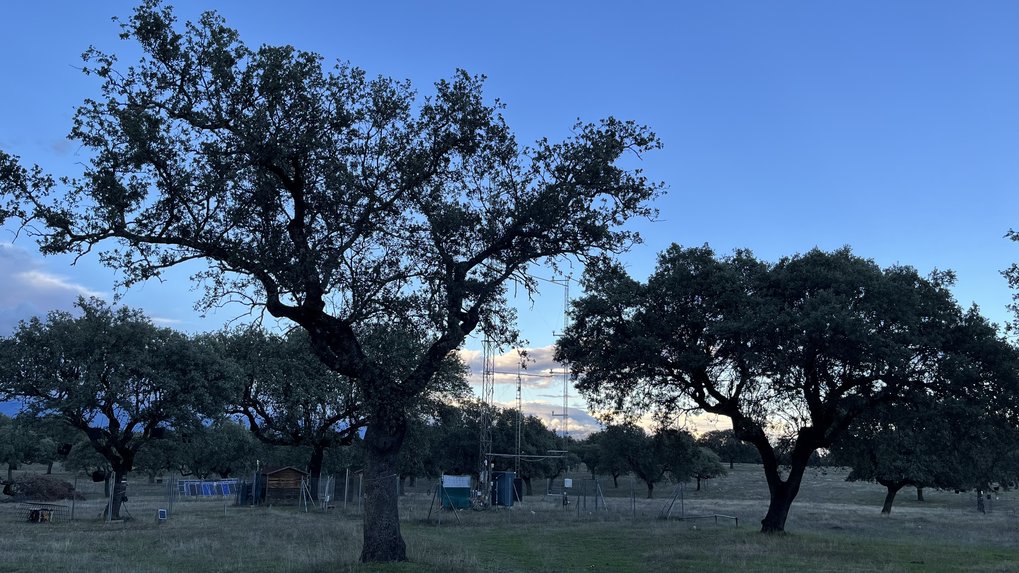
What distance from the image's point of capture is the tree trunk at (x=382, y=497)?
18688mm

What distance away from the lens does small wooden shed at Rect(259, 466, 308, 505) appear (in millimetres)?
55812

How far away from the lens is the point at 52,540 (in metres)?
26.2

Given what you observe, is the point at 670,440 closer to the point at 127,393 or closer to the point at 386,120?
the point at 386,120

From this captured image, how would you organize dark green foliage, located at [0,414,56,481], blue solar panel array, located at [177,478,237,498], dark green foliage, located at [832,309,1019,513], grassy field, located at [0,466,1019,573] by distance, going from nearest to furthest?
grassy field, located at [0,466,1019,573] < dark green foliage, located at [832,309,1019,513] < blue solar panel array, located at [177,478,237,498] < dark green foliage, located at [0,414,56,481]

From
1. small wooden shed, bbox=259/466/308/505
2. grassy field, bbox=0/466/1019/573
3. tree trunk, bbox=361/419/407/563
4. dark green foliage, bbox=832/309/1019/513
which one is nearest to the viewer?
tree trunk, bbox=361/419/407/563

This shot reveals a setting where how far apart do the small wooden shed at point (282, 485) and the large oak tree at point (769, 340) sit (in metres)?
32.3

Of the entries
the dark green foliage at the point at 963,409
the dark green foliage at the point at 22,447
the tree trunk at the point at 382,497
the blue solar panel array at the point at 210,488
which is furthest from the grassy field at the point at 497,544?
the dark green foliage at the point at 22,447

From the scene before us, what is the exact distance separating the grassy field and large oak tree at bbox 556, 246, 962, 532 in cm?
521

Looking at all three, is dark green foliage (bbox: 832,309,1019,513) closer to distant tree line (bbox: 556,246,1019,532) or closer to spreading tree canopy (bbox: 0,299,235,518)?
distant tree line (bbox: 556,246,1019,532)

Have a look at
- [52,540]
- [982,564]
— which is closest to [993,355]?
[982,564]

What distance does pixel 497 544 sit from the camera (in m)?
28.8

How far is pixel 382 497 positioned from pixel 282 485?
41.1m

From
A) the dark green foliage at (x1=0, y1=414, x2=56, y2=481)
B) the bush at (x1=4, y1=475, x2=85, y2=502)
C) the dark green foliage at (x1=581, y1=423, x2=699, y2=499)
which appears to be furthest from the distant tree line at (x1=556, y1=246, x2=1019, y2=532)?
the dark green foliage at (x1=0, y1=414, x2=56, y2=481)

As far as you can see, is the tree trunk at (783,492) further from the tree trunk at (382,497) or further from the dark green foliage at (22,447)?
the dark green foliage at (22,447)
